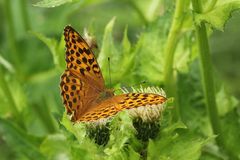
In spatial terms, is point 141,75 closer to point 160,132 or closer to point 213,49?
point 160,132

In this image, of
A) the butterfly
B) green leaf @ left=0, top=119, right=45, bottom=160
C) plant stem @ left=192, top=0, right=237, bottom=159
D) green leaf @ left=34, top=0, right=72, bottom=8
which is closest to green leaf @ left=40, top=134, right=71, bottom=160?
green leaf @ left=0, top=119, right=45, bottom=160

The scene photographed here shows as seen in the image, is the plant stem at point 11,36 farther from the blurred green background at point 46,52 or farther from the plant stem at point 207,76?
the plant stem at point 207,76

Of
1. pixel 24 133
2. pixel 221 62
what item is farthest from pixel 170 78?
pixel 221 62

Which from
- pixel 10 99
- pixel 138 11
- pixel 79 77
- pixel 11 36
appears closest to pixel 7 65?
pixel 11 36

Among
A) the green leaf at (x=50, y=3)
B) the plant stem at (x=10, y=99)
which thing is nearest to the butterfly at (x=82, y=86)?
the green leaf at (x=50, y=3)

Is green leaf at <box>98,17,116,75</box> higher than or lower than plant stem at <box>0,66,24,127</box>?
higher

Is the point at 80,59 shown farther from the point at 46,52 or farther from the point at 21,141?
the point at 46,52

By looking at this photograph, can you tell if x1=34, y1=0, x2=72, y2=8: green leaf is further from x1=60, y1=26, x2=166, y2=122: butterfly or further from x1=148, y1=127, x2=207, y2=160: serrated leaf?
x1=148, y1=127, x2=207, y2=160: serrated leaf
